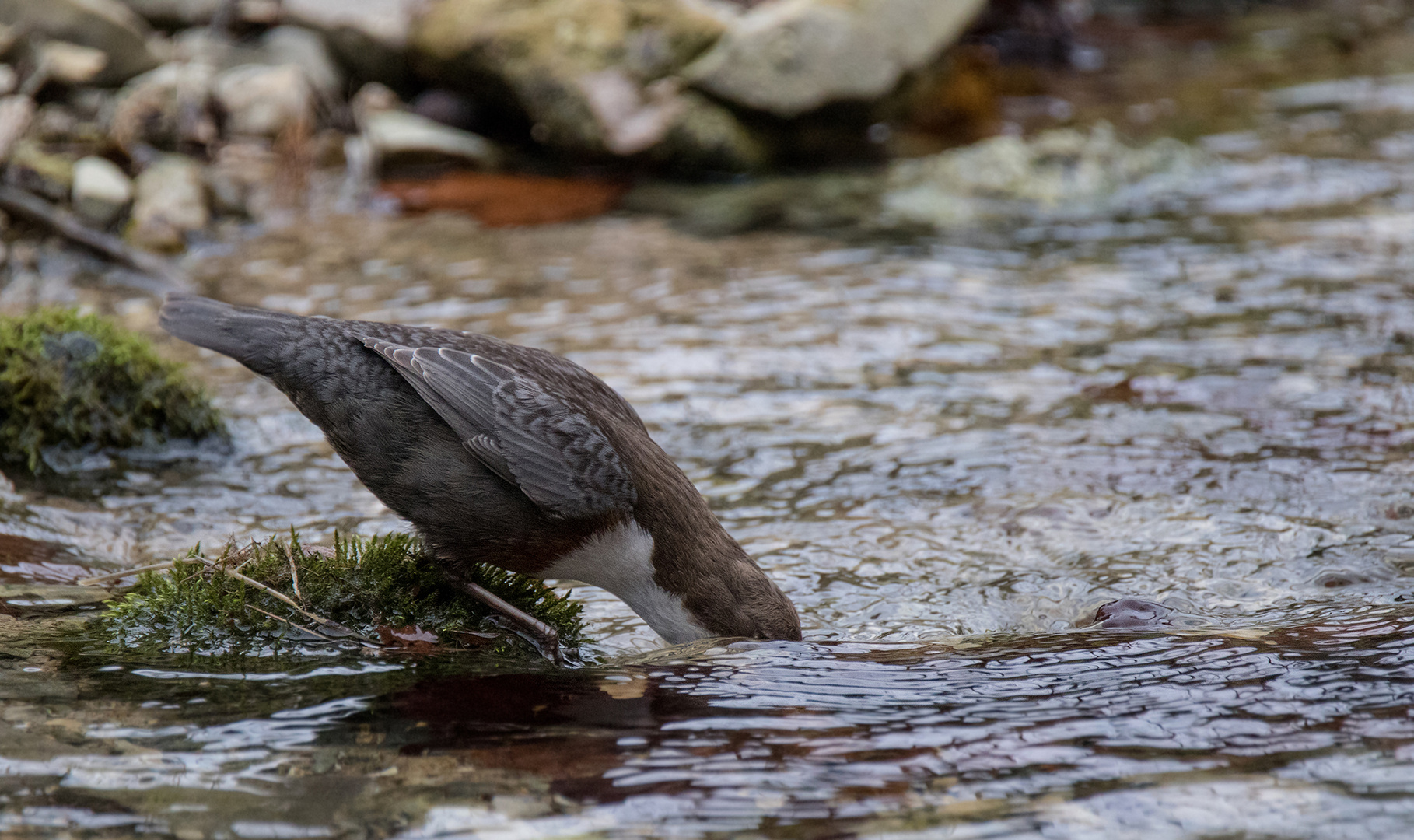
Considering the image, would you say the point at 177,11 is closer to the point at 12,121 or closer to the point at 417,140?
the point at 417,140

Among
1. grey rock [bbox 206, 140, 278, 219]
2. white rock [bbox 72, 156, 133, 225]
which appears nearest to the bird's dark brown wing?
white rock [bbox 72, 156, 133, 225]

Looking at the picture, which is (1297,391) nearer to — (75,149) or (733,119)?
(733,119)

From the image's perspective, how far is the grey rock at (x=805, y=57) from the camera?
898 cm

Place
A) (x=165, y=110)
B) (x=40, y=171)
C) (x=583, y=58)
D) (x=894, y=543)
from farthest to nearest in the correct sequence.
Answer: (x=583, y=58)
(x=165, y=110)
(x=40, y=171)
(x=894, y=543)

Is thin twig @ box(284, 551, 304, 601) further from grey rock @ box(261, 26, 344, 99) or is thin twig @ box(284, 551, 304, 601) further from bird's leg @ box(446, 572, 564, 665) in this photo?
grey rock @ box(261, 26, 344, 99)

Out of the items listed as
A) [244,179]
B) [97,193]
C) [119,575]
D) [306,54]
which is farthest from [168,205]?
[119,575]

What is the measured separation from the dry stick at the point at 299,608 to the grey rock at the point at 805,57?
6606mm

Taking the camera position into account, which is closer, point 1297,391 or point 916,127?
point 1297,391

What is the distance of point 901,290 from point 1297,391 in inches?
86.5

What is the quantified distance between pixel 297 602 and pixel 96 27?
270 inches

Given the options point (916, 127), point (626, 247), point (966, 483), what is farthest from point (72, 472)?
point (916, 127)

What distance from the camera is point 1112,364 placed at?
5656 millimetres

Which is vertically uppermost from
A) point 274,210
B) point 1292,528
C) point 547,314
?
point 274,210

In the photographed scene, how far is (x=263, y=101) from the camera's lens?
8.99 metres
